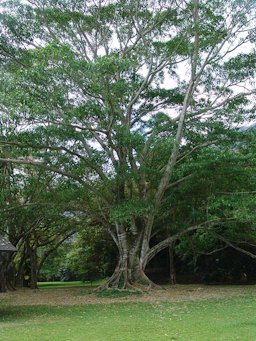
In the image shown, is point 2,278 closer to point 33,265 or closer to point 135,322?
point 33,265

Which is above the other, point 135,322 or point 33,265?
point 33,265

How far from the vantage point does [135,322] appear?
9.66 meters

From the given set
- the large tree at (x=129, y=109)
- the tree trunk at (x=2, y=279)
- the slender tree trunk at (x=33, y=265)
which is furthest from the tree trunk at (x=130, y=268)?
the slender tree trunk at (x=33, y=265)

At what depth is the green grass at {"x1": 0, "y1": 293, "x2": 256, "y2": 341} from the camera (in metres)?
7.79

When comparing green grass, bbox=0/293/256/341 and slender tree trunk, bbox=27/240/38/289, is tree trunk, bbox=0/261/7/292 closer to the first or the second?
slender tree trunk, bbox=27/240/38/289

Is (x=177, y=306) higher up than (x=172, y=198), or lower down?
lower down

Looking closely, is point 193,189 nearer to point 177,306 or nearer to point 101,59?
point 177,306

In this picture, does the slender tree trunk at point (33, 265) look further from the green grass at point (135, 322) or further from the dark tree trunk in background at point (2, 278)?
the green grass at point (135, 322)

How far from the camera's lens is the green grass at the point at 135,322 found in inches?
307

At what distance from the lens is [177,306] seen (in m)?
12.6

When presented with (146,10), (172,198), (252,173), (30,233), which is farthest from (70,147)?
(30,233)

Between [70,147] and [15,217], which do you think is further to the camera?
[15,217]

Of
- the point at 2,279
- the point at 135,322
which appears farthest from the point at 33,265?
the point at 135,322

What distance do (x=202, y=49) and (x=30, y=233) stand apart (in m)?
13.3
